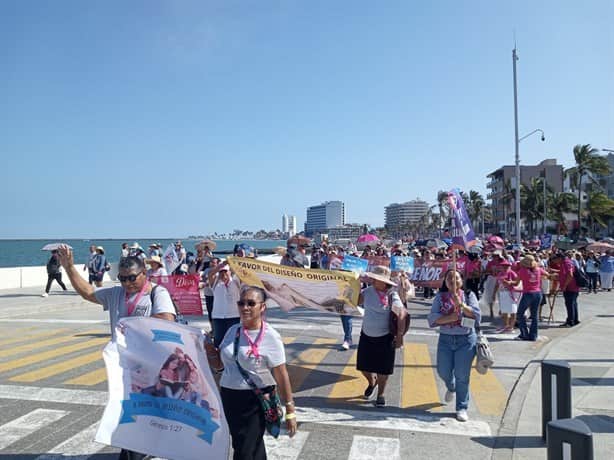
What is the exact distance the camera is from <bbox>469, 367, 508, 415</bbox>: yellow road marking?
617 cm

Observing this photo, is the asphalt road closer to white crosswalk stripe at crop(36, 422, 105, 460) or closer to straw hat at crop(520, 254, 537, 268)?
white crosswalk stripe at crop(36, 422, 105, 460)

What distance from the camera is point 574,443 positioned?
333 centimetres

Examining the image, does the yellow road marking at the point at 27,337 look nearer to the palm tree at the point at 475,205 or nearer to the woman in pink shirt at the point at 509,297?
the woman in pink shirt at the point at 509,297

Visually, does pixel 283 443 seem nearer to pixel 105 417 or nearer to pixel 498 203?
pixel 105 417

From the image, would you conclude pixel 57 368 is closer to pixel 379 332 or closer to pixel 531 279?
pixel 379 332

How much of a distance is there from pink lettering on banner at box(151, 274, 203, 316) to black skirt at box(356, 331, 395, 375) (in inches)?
193

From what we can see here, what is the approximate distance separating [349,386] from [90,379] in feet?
12.4

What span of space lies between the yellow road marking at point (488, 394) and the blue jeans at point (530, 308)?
2.94 meters

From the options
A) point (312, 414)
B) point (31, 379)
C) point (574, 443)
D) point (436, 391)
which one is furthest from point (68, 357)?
point (574, 443)

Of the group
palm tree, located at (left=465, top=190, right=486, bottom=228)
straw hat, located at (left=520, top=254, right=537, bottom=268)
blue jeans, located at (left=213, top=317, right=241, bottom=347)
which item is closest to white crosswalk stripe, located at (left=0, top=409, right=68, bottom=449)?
blue jeans, located at (left=213, top=317, right=241, bottom=347)

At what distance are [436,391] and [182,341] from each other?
4416 millimetres

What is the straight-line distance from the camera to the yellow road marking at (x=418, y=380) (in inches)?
253

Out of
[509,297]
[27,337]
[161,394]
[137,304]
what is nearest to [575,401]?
[509,297]

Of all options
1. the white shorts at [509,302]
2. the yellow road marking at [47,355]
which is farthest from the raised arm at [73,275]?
the white shorts at [509,302]
